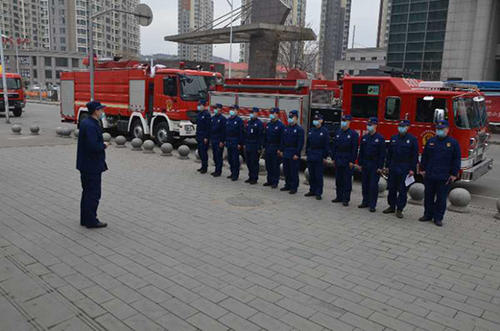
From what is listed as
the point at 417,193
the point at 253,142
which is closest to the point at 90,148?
the point at 253,142

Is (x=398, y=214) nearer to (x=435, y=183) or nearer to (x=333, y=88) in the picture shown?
(x=435, y=183)

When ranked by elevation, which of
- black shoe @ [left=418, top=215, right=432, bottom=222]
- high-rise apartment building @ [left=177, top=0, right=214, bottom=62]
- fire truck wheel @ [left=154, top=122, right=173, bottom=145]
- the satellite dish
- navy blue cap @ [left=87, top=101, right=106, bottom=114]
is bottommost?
black shoe @ [left=418, top=215, right=432, bottom=222]

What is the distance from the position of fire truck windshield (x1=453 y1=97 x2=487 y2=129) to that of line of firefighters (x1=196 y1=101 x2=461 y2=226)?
1736 millimetres

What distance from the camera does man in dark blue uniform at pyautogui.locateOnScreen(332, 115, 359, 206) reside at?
8.41 metres

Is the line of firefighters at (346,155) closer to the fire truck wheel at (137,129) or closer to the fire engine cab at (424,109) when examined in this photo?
the fire engine cab at (424,109)

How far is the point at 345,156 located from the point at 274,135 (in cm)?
194

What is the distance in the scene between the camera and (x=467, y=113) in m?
9.41

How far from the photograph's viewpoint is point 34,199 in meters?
8.13

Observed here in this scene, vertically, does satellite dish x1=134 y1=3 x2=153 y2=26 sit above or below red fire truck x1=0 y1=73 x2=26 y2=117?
above

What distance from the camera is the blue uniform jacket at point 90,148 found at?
6.23 metres

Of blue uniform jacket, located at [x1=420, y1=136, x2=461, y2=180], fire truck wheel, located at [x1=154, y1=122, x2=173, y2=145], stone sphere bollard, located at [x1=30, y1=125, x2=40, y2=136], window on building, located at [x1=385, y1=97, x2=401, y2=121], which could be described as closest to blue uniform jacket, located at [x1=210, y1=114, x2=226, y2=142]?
window on building, located at [x1=385, y1=97, x2=401, y2=121]

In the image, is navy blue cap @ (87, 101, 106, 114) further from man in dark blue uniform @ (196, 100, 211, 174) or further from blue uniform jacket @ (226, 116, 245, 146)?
man in dark blue uniform @ (196, 100, 211, 174)

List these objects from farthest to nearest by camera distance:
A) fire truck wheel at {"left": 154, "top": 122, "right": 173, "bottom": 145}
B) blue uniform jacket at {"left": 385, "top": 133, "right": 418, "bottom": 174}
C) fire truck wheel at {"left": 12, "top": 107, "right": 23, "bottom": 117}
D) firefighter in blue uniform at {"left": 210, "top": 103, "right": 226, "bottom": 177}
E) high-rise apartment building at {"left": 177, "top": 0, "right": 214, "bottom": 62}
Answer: high-rise apartment building at {"left": 177, "top": 0, "right": 214, "bottom": 62}, fire truck wheel at {"left": 12, "top": 107, "right": 23, "bottom": 117}, fire truck wheel at {"left": 154, "top": 122, "right": 173, "bottom": 145}, firefighter in blue uniform at {"left": 210, "top": 103, "right": 226, "bottom": 177}, blue uniform jacket at {"left": 385, "top": 133, "right": 418, "bottom": 174}

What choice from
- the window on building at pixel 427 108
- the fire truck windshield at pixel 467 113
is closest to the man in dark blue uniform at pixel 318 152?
the window on building at pixel 427 108
